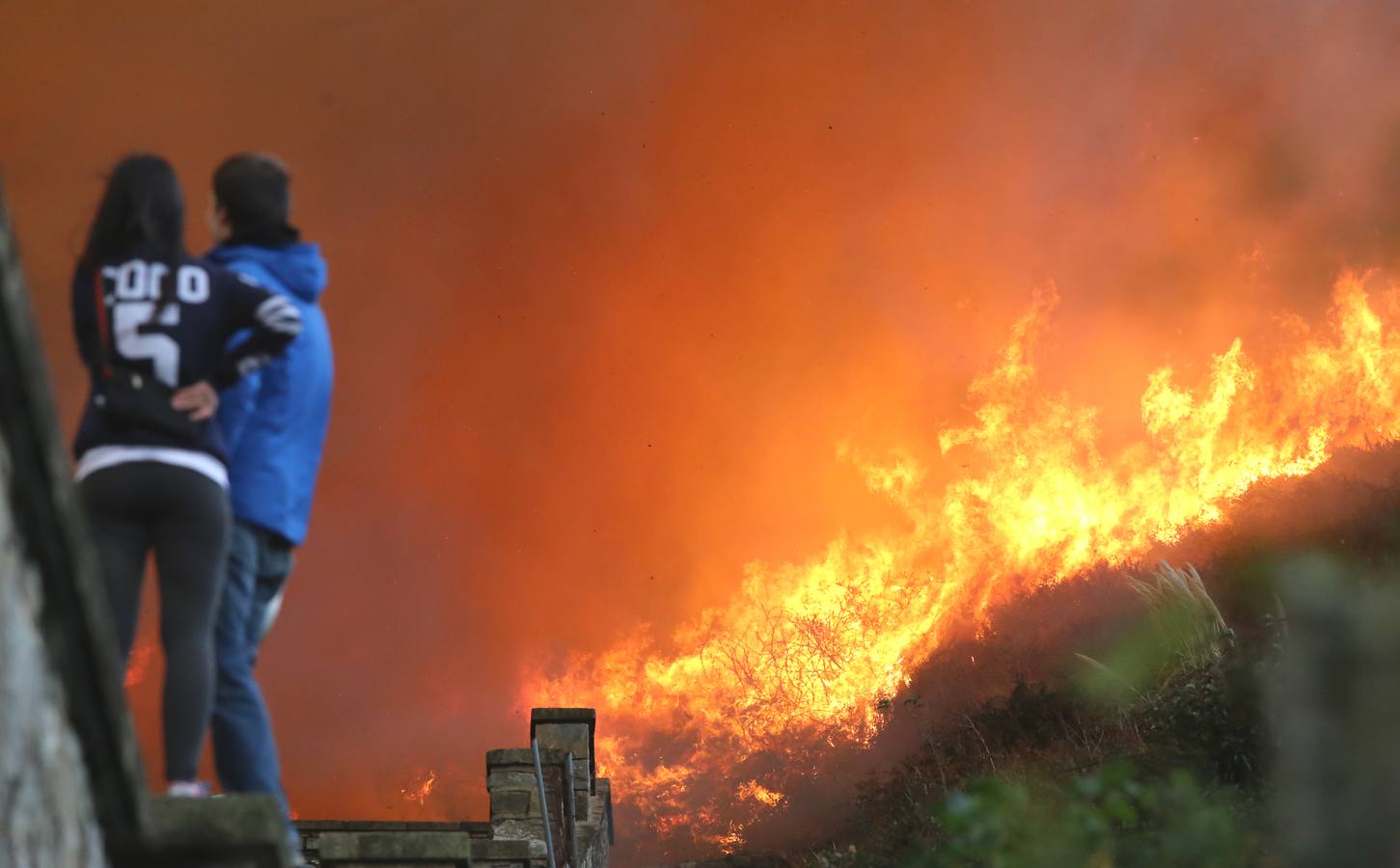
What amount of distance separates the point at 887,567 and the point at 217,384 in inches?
804

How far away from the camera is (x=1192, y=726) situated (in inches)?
280

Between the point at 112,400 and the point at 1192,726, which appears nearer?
the point at 112,400

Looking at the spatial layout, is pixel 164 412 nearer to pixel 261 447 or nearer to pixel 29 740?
pixel 261 447

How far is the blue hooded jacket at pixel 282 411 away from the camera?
3.37 meters

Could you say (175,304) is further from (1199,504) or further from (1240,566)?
(1199,504)

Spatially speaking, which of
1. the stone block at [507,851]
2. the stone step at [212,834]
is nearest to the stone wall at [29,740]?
the stone step at [212,834]

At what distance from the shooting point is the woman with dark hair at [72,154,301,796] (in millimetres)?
2916

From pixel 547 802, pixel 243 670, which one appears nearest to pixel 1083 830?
pixel 243 670

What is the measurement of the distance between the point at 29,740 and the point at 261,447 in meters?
1.56

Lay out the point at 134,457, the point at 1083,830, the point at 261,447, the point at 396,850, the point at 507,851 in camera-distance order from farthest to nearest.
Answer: the point at 507,851 → the point at 396,850 → the point at 261,447 → the point at 1083,830 → the point at 134,457

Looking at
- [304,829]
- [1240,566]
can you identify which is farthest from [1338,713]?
[1240,566]

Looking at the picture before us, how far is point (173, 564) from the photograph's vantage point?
9.68 ft

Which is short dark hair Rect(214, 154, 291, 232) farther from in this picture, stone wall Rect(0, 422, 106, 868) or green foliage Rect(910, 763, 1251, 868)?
green foliage Rect(910, 763, 1251, 868)

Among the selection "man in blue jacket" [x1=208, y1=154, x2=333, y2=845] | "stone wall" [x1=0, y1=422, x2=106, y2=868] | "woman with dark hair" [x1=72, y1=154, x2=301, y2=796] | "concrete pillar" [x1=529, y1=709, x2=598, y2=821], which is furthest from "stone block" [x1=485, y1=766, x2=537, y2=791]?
"stone wall" [x1=0, y1=422, x2=106, y2=868]
